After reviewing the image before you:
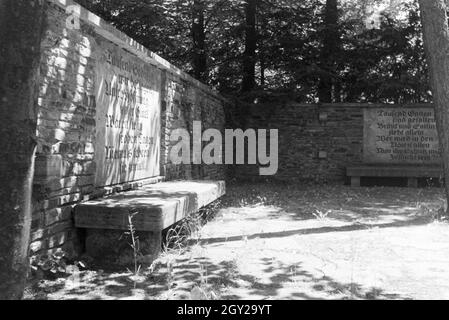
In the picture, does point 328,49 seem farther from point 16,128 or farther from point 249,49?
point 16,128

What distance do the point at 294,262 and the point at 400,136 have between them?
32.6ft

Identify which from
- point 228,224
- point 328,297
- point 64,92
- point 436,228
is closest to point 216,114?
point 228,224

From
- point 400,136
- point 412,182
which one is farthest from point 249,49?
point 412,182

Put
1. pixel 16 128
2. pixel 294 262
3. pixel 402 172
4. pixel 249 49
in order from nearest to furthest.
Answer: pixel 16 128 < pixel 294 262 < pixel 402 172 < pixel 249 49

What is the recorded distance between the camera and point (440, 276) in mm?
4695

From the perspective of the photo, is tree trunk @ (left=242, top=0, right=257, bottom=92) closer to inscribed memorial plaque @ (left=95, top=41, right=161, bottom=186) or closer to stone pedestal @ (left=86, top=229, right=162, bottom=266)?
inscribed memorial plaque @ (left=95, top=41, right=161, bottom=186)

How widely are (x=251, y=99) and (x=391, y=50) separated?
465 centimetres

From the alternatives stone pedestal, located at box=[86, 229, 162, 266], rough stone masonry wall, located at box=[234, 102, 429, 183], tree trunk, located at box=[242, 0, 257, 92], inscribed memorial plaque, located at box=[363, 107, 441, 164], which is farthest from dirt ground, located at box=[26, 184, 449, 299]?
tree trunk, located at box=[242, 0, 257, 92]

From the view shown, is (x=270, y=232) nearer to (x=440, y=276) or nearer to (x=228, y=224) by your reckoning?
(x=228, y=224)

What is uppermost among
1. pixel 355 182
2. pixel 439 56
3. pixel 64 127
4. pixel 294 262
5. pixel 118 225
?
pixel 439 56

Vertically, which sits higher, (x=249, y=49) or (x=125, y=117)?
(x=249, y=49)

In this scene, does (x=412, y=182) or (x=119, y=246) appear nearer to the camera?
(x=119, y=246)

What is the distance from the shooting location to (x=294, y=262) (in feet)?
17.0

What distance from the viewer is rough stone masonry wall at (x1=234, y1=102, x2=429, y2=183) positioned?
47.1 ft
